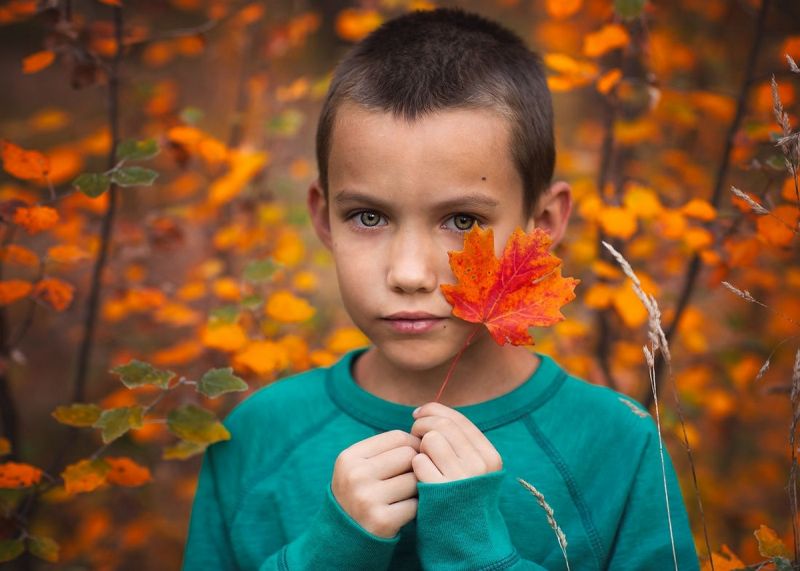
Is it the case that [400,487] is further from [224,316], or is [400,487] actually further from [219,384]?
[224,316]

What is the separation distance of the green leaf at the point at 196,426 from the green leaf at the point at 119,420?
0.26 ft

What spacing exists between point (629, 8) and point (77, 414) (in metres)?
1.88

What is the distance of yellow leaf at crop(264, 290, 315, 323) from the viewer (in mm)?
2242

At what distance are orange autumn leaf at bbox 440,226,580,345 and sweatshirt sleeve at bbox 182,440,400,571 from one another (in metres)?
0.44

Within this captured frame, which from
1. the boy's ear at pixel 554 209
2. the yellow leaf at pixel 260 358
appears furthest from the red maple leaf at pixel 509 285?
the yellow leaf at pixel 260 358

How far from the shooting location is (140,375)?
5.57 ft

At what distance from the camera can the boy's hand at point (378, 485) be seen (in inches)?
51.4

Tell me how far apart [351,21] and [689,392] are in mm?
2181

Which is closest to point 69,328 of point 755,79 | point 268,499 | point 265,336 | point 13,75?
point 13,75


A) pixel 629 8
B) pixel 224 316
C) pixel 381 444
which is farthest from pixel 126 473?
pixel 629 8

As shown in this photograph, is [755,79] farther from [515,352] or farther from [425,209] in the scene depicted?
[425,209]

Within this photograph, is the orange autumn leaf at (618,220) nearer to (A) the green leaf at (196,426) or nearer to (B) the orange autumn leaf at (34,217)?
(A) the green leaf at (196,426)

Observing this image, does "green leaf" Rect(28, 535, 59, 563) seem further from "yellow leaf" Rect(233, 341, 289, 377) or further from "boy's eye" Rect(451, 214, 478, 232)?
"boy's eye" Rect(451, 214, 478, 232)

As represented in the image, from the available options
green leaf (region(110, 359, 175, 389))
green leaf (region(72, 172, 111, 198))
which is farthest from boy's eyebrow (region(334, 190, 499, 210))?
green leaf (region(72, 172, 111, 198))
